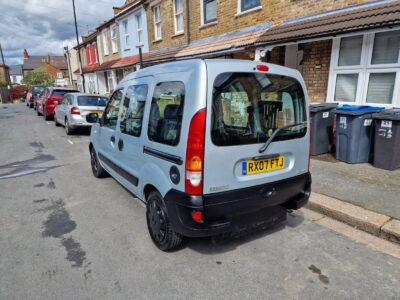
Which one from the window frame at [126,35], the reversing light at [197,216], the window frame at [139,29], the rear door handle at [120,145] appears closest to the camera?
the reversing light at [197,216]

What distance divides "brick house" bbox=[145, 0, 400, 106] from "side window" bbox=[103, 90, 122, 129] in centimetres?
430

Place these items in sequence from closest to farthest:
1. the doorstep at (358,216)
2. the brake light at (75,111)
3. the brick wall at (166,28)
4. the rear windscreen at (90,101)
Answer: the doorstep at (358,216)
the brake light at (75,111)
the rear windscreen at (90,101)
the brick wall at (166,28)

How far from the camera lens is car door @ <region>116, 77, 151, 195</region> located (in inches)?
120

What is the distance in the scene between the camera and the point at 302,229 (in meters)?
3.25

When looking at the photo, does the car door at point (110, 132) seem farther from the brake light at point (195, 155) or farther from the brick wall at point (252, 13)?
the brick wall at point (252, 13)

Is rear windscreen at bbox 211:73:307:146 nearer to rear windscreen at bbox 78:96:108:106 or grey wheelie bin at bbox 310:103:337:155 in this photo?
grey wheelie bin at bbox 310:103:337:155

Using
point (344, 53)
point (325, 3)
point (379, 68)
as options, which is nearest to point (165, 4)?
point (325, 3)

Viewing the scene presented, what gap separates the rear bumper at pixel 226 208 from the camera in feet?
7.64

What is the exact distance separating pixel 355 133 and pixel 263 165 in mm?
3486

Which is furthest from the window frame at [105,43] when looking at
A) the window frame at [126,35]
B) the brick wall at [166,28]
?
the brick wall at [166,28]

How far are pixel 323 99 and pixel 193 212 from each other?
5630mm

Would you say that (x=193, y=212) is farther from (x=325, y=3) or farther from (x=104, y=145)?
(x=325, y=3)

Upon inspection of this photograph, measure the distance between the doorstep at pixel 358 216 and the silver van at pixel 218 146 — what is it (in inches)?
29.5

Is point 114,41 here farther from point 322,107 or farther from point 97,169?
point 322,107
